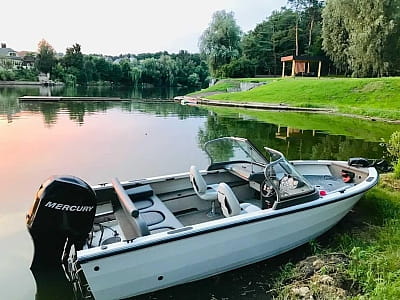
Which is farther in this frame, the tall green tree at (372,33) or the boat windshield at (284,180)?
the tall green tree at (372,33)

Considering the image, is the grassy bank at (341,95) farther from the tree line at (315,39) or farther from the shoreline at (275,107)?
the tree line at (315,39)

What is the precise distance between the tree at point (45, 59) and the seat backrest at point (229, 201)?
254 ft

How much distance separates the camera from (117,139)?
13.3 metres

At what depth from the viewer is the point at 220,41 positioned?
50.0 metres

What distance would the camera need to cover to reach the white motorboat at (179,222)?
3332 millimetres

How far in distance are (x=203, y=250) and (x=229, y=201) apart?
73 centimetres

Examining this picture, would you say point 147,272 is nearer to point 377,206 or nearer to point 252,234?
point 252,234

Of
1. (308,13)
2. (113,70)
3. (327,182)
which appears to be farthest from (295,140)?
(113,70)

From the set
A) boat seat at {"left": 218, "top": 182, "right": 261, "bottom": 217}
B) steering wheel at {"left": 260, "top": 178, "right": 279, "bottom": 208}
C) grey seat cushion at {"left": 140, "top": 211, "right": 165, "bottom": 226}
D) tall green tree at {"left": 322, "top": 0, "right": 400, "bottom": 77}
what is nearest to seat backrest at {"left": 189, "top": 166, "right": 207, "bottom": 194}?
boat seat at {"left": 218, "top": 182, "right": 261, "bottom": 217}

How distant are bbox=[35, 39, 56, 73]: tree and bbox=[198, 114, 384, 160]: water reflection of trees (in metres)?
65.8

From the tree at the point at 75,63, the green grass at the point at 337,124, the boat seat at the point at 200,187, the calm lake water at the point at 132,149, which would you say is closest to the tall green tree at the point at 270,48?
the green grass at the point at 337,124

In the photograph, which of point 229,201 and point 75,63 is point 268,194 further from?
point 75,63

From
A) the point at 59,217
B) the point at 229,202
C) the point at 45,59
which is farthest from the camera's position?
the point at 45,59

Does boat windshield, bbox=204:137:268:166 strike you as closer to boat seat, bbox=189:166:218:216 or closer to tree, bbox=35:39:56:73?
boat seat, bbox=189:166:218:216
